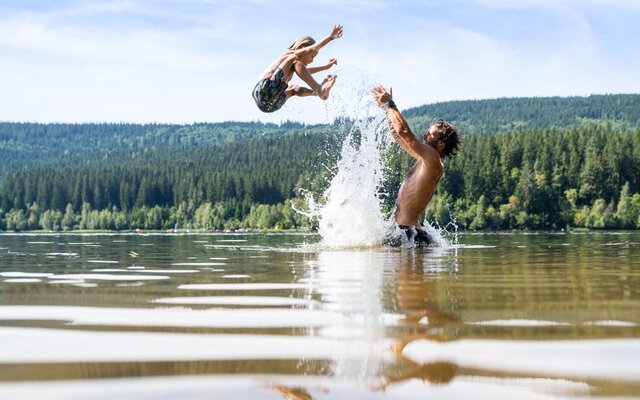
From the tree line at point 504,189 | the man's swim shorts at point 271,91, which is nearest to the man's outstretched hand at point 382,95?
the man's swim shorts at point 271,91

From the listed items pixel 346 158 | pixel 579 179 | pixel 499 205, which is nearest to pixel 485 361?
pixel 346 158

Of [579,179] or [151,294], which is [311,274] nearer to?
[151,294]

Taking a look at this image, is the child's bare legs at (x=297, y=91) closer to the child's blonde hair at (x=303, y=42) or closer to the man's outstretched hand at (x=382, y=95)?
the child's blonde hair at (x=303, y=42)

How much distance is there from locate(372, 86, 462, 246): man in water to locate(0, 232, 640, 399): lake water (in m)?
6.33

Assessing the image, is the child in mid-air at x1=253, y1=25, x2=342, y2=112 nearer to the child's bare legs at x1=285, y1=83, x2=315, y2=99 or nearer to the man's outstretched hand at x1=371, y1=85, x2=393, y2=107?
the child's bare legs at x1=285, y1=83, x2=315, y2=99

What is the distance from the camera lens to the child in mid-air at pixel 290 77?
47.2 ft

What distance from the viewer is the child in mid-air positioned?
47.2 ft

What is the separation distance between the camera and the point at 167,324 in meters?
6.26

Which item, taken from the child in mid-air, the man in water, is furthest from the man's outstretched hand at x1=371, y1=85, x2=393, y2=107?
the child in mid-air

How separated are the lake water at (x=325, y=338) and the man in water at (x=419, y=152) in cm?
633

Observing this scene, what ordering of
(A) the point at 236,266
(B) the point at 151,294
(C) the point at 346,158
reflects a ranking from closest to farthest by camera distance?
(B) the point at 151,294 → (A) the point at 236,266 → (C) the point at 346,158

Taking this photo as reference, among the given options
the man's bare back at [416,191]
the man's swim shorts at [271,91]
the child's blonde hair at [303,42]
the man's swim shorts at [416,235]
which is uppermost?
the child's blonde hair at [303,42]

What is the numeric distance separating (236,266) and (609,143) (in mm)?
144361

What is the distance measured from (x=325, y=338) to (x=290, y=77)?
380 inches
